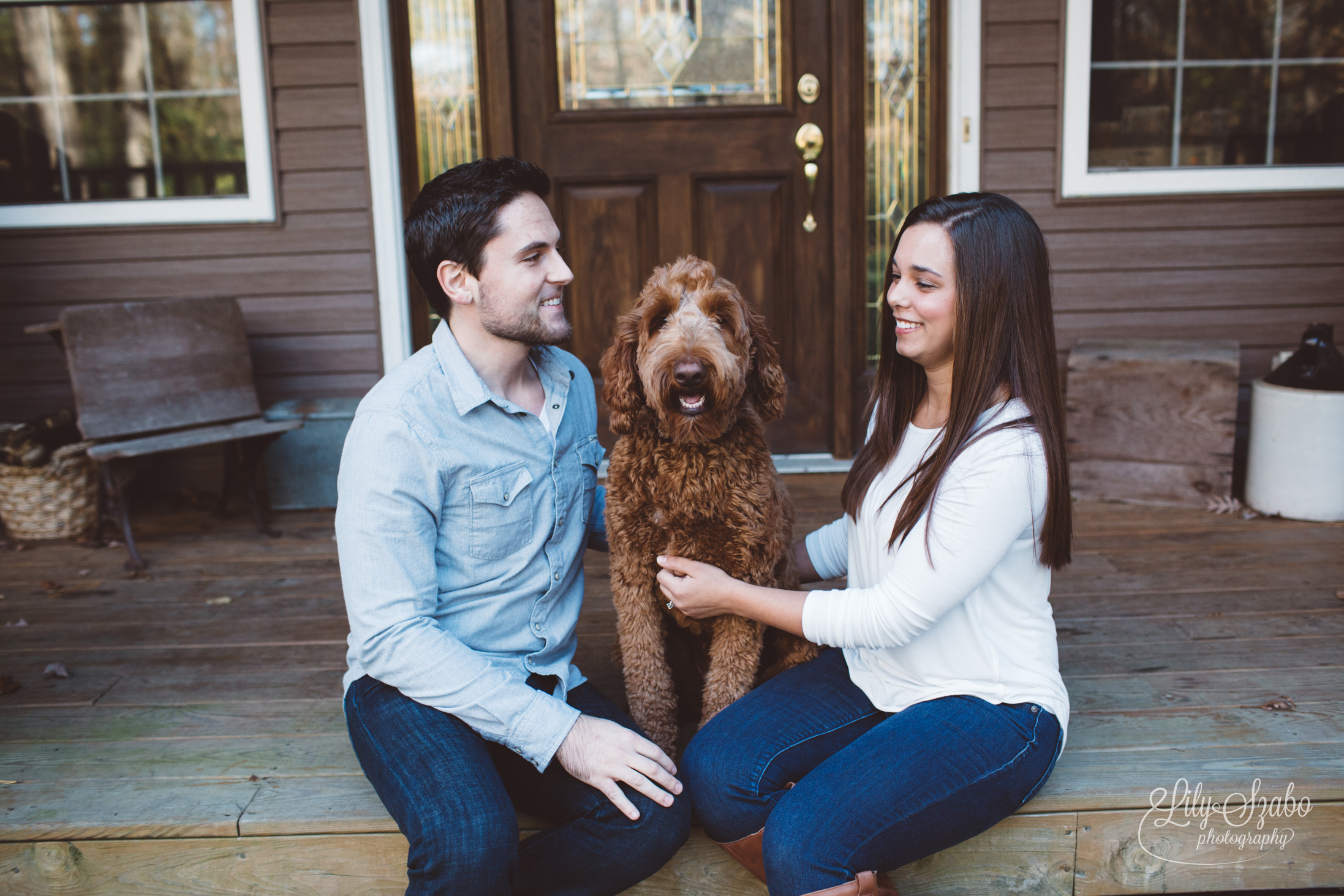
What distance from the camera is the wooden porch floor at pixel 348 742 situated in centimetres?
189

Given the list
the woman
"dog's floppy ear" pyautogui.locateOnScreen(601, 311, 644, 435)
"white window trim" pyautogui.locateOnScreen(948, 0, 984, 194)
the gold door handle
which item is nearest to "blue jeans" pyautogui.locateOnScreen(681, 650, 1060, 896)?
the woman

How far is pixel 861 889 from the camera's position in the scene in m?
1.57

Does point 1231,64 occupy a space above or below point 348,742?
above

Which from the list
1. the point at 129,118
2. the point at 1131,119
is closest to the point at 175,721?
the point at 129,118

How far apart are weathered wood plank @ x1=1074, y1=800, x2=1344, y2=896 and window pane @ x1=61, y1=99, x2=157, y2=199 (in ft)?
14.6

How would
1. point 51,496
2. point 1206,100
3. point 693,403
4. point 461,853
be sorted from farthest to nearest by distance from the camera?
A: point 1206,100, point 51,496, point 693,403, point 461,853

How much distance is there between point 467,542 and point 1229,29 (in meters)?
4.14

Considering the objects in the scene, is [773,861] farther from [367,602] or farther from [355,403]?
[355,403]

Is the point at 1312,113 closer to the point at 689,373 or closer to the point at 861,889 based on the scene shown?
the point at 689,373

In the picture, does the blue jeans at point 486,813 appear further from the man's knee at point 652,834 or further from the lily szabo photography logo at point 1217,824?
the lily szabo photography logo at point 1217,824

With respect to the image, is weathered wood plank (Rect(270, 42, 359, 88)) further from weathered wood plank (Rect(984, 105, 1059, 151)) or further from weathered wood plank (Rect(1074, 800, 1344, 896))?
weathered wood plank (Rect(1074, 800, 1344, 896))

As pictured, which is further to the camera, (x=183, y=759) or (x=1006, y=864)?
(x=183, y=759)

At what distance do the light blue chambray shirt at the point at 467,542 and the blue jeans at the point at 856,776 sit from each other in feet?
1.09

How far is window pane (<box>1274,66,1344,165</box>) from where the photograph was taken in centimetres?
416
